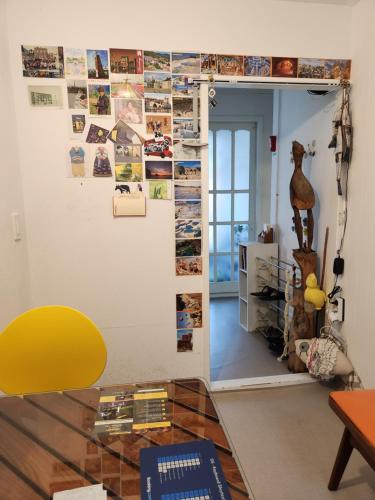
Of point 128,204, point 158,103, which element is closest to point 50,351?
point 128,204

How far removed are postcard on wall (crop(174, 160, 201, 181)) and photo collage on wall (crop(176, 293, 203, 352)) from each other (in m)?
0.76

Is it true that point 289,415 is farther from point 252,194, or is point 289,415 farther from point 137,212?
point 252,194

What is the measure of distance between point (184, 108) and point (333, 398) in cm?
178

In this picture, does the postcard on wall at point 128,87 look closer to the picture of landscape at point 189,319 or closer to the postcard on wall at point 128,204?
the postcard on wall at point 128,204

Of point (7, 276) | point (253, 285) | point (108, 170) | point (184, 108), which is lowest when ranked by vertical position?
point (253, 285)

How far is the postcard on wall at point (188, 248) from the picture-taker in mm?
2285

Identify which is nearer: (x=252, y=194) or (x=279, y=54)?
(x=279, y=54)

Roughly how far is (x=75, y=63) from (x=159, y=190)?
2.82ft

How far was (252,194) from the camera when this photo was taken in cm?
459

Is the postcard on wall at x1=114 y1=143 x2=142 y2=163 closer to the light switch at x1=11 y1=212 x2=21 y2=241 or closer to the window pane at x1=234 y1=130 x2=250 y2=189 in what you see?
the light switch at x1=11 y1=212 x2=21 y2=241

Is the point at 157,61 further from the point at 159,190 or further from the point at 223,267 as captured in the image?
the point at 223,267

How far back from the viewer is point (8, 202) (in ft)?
6.22

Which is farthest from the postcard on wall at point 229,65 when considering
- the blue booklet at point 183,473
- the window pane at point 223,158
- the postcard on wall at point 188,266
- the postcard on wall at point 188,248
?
the window pane at point 223,158

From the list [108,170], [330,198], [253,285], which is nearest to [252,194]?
[253,285]
